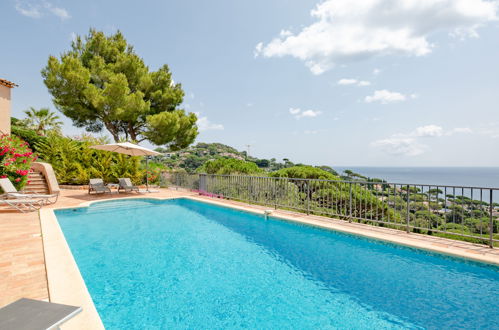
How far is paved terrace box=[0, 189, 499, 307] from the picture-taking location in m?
2.86

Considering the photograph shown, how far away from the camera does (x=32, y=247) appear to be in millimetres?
4207

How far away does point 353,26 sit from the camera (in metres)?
7.91

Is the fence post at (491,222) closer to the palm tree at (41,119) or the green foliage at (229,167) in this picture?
the green foliage at (229,167)

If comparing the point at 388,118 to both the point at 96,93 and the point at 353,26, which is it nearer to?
the point at 353,26

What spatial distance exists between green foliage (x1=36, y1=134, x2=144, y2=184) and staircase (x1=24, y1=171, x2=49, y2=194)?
2.41 meters

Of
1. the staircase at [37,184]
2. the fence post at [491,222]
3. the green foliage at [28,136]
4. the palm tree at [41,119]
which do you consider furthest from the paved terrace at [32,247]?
the palm tree at [41,119]

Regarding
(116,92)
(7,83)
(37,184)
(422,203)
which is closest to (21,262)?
(422,203)

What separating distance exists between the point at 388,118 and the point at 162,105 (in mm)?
17261

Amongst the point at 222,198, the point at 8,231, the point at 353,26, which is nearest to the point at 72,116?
the point at 222,198

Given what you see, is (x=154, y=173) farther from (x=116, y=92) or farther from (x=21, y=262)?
(x=21, y=262)

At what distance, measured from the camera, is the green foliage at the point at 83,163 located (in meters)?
13.3

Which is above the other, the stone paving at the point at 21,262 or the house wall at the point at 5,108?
the house wall at the point at 5,108

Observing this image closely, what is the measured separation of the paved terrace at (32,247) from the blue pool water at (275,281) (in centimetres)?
30

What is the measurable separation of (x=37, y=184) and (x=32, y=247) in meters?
8.09
